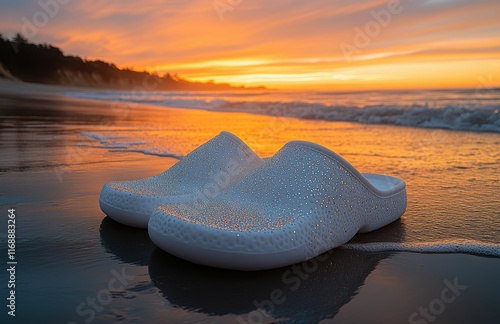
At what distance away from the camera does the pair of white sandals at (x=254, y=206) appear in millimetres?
2180

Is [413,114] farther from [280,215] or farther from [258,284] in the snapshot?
[258,284]

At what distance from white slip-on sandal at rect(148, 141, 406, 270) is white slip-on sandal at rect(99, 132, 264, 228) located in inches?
13.2

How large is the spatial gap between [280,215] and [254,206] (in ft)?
0.66

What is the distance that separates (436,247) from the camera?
264cm

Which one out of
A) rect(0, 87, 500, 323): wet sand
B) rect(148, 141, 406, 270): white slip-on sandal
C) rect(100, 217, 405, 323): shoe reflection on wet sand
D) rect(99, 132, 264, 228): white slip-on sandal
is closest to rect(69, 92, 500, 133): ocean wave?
rect(0, 87, 500, 323): wet sand

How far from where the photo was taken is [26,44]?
57469mm

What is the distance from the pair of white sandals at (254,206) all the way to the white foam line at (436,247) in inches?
5.1

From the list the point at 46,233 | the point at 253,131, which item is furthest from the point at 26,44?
the point at 46,233

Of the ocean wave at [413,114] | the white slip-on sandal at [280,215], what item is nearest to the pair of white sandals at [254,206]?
the white slip-on sandal at [280,215]

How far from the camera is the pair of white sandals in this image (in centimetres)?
218

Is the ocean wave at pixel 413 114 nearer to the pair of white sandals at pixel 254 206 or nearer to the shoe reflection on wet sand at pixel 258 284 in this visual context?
the pair of white sandals at pixel 254 206

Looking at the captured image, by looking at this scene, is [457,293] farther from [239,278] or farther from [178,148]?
[178,148]

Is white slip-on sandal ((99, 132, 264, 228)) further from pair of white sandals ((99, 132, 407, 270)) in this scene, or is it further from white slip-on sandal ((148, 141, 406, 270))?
white slip-on sandal ((148, 141, 406, 270))

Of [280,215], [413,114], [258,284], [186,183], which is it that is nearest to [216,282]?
[258,284]
